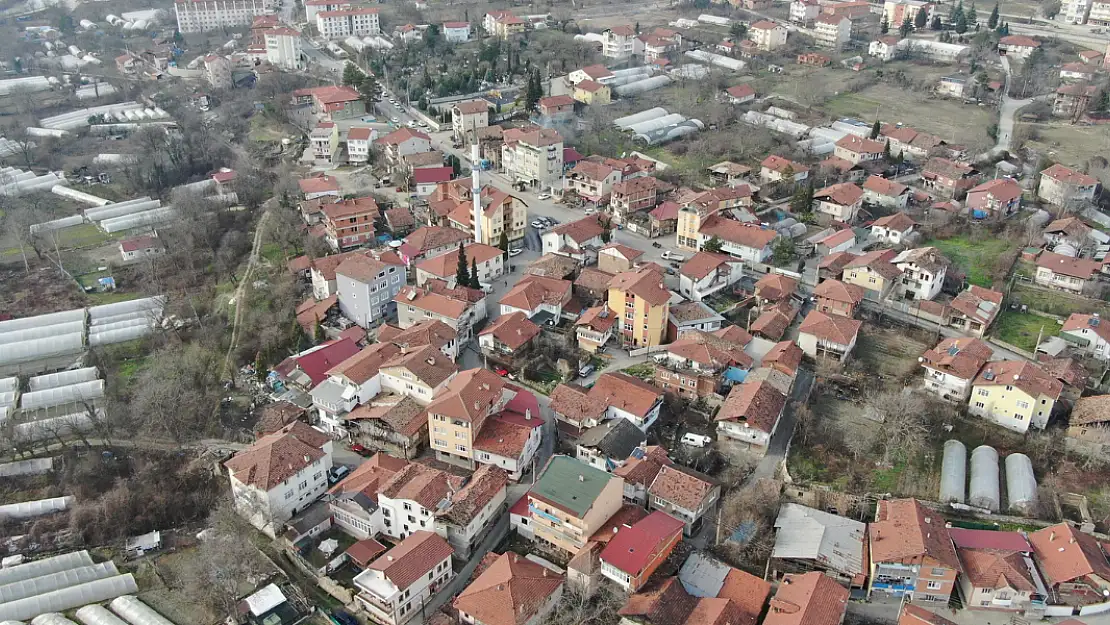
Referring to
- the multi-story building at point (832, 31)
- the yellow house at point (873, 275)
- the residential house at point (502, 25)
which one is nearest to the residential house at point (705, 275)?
the yellow house at point (873, 275)

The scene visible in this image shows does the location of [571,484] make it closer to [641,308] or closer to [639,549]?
[639,549]

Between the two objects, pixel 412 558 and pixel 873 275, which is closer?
pixel 412 558

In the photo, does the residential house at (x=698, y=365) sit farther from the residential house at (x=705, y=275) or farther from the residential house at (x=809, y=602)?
the residential house at (x=809, y=602)

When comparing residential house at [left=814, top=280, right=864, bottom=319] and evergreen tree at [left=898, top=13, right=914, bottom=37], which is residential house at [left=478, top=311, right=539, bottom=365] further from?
evergreen tree at [left=898, top=13, right=914, bottom=37]

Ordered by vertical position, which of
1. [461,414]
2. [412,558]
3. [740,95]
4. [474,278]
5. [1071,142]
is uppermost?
[740,95]

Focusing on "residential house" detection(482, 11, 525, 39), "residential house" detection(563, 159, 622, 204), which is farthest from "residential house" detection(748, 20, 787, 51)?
"residential house" detection(563, 159, 622, 204)

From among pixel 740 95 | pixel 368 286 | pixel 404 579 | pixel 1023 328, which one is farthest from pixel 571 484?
pixel 740 95

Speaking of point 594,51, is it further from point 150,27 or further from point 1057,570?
point 1057,570
